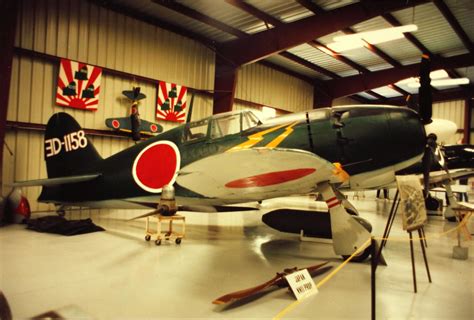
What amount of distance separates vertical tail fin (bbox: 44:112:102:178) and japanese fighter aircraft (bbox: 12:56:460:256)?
33 centimetres

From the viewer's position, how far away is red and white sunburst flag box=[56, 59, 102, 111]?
7.26 metres

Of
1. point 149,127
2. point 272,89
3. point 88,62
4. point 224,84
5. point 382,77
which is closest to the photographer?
point 88,62

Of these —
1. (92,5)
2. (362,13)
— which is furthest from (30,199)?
(362,13)

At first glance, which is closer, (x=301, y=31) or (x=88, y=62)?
(x=88, y=62)

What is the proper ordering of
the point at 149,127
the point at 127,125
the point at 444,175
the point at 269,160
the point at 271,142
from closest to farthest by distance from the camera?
the point at 269,160 < the point at 271,142 < the point at 444,175 < the point at 127,125 < the point at 149,127

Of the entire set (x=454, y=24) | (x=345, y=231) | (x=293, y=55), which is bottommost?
(x=345, y=231)

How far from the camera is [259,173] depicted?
3113 mm

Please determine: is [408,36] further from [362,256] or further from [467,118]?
[362,256]

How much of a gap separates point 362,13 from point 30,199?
8.72m

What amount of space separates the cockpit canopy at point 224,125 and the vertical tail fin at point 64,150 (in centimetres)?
216

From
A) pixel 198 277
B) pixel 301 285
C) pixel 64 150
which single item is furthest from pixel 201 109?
pixel 301 285

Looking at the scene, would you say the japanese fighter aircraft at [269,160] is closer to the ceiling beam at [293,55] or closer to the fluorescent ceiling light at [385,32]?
the fluorescent ceiling light at [385,32]

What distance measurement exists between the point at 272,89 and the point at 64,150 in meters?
9.33

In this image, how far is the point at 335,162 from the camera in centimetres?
370
